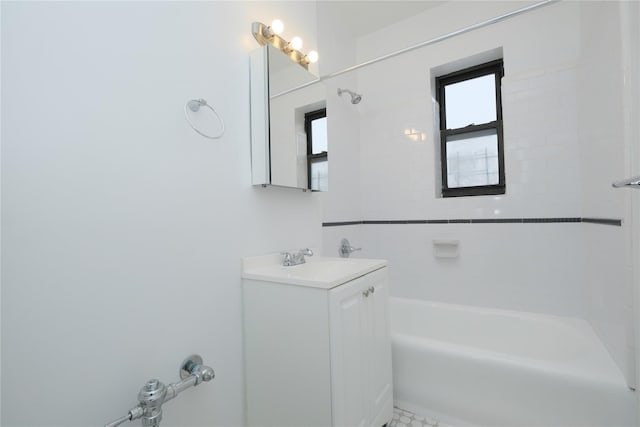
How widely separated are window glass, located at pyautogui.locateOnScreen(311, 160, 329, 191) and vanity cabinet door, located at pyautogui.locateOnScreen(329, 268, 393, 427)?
65 cm

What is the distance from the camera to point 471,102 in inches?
95.3

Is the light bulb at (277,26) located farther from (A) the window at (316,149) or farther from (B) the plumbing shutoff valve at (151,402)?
(B) the plumbing shutoff valve at (151,402)

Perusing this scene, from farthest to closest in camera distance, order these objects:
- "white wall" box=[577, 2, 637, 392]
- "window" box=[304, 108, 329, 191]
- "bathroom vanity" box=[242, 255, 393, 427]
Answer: "window" box=[304, 108, 329, 191], "white wall" box=[577, 2, 637, 392], "bathroom vanity" box=[242, 255, 393, 427]

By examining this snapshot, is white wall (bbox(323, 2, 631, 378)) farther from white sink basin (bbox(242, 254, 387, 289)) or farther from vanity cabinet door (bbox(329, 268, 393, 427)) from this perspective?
vanity cabinet door (bbox(329, 268, 393, 427))

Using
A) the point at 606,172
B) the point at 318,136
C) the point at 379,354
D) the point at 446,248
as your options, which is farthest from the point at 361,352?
the point at 606,172

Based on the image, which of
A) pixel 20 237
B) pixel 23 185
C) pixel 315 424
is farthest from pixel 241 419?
pixel 23 185

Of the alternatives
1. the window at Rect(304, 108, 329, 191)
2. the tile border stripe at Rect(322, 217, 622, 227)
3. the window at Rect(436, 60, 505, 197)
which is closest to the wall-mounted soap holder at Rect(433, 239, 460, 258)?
the tile border stripe at Rect(322, 217, 622, 227)

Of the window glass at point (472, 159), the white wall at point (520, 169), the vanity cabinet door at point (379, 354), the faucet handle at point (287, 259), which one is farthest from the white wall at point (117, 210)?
the window glass at point (472, 159)

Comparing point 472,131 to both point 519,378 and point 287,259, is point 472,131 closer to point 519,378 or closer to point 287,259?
point 519,378

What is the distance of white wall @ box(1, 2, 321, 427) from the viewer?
2.41 ft

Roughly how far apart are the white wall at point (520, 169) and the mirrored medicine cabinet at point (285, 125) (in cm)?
62

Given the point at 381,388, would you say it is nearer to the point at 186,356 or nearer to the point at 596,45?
the point at 186,356

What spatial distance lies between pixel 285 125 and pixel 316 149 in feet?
1.03

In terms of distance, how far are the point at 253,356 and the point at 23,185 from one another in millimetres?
990
